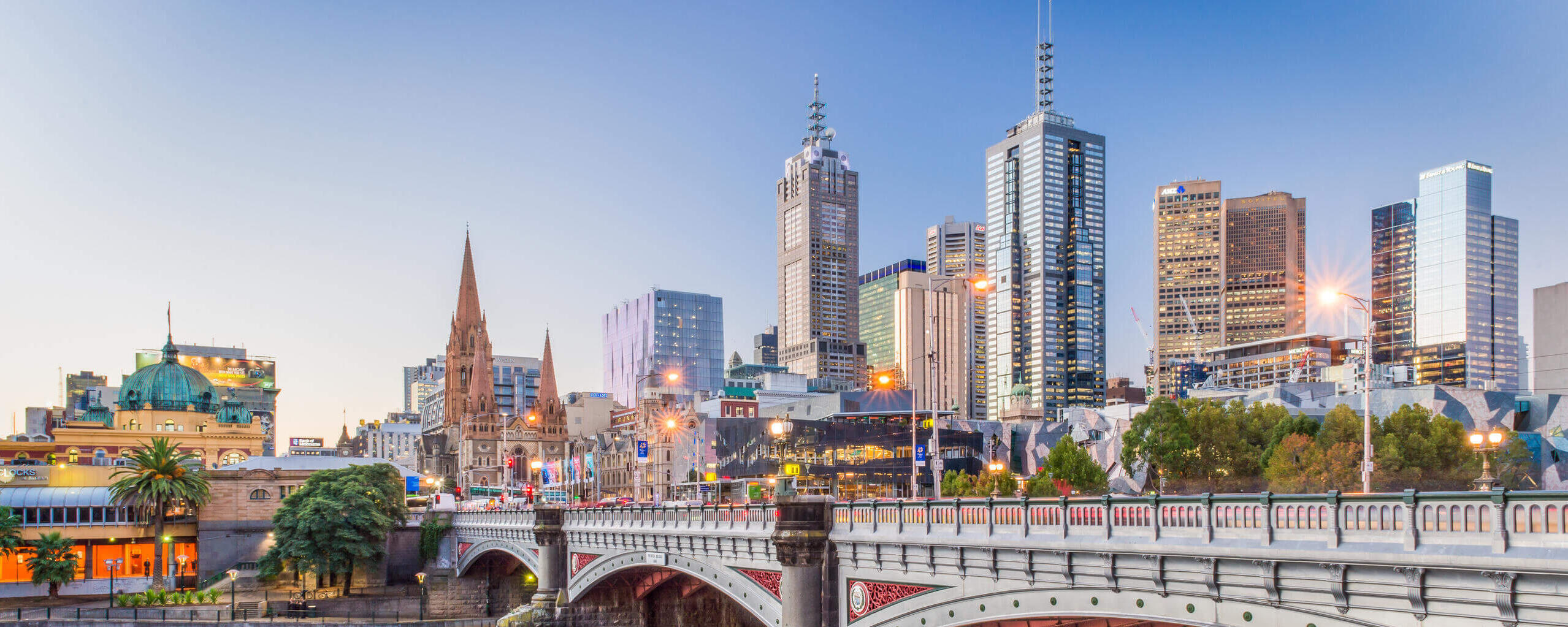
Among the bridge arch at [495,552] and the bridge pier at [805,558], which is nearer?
the bridge pier at [805,558]

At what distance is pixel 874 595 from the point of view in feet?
115

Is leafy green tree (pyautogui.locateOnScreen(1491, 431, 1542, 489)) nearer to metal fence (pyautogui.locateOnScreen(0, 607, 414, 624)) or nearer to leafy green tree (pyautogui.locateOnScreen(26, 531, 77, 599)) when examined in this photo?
metal fence (pyautogui.locateOnScreen(0, 607, 414, 624))

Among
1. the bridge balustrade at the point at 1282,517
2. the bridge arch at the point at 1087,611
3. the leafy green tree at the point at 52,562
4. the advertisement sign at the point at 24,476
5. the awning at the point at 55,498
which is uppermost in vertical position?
the bridge balustrade at the point at 1282,517

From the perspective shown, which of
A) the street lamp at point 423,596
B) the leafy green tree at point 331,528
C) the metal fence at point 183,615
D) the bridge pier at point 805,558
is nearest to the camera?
the bridge pier at point 805,558

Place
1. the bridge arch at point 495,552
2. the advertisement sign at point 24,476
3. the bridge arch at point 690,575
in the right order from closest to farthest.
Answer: the bridge arch at point 690,575
the bridge arch at point 495,552
the advertisement sign at point 24,476

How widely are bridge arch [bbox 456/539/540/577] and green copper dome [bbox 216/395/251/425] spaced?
2697 inches

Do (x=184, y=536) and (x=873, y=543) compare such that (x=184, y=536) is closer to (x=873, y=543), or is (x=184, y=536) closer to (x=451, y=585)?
(x=451, y=585)

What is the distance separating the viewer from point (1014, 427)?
189000mm

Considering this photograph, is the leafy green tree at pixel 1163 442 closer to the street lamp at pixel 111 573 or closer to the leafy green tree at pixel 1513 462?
the leafy green tree at pixel 1513 462

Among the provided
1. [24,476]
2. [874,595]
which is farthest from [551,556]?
[24,476]

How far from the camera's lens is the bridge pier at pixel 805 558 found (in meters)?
37.2

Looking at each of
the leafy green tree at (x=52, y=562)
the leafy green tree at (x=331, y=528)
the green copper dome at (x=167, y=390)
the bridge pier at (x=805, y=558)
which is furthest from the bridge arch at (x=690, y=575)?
the green copper dome at (x=167, y=390)

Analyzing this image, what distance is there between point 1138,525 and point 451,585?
270 ft

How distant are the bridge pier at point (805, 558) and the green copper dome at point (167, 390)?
131 m
